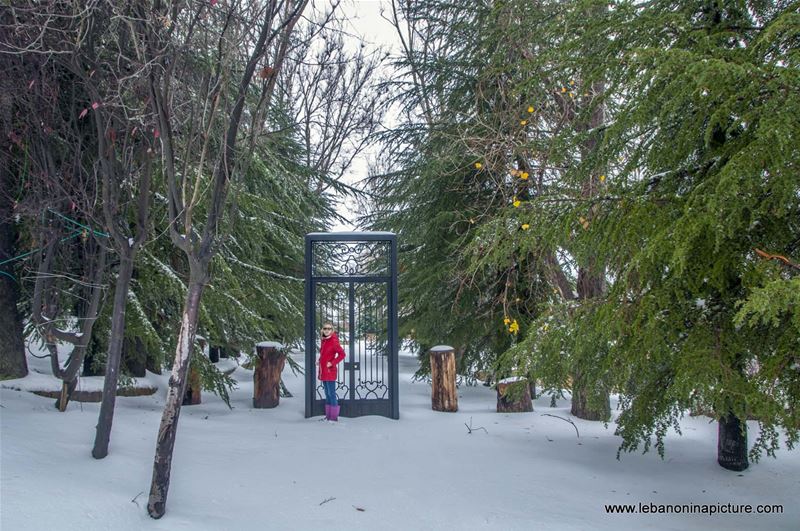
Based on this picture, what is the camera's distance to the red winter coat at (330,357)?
775 cm

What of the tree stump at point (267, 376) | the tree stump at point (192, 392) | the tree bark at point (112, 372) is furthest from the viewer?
the tree stump at point (267, 376)

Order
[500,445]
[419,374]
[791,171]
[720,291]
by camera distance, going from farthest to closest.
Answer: [419,374], [500,445], [720,291], [791,171]

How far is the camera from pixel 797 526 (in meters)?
4.36

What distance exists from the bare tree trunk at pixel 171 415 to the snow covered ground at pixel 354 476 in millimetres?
140

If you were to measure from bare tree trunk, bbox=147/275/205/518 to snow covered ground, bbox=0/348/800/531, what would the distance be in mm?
140

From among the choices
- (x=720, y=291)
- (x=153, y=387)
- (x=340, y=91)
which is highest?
(x=340, y=91)

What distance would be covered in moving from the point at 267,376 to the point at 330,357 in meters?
1.21

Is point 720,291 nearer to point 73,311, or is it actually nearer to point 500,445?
point 500,445

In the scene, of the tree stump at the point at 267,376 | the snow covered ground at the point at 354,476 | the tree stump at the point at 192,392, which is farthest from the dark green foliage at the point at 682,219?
the tree stump at the point at 192,392

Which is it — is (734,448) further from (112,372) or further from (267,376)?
(267,376)

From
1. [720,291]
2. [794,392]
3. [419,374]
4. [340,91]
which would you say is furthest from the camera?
[340,91]

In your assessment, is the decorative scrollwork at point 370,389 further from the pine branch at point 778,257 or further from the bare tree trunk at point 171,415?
the pine branch at point 778,257

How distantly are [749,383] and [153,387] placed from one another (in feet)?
23.6

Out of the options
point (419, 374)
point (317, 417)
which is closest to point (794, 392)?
point (317, 417)
